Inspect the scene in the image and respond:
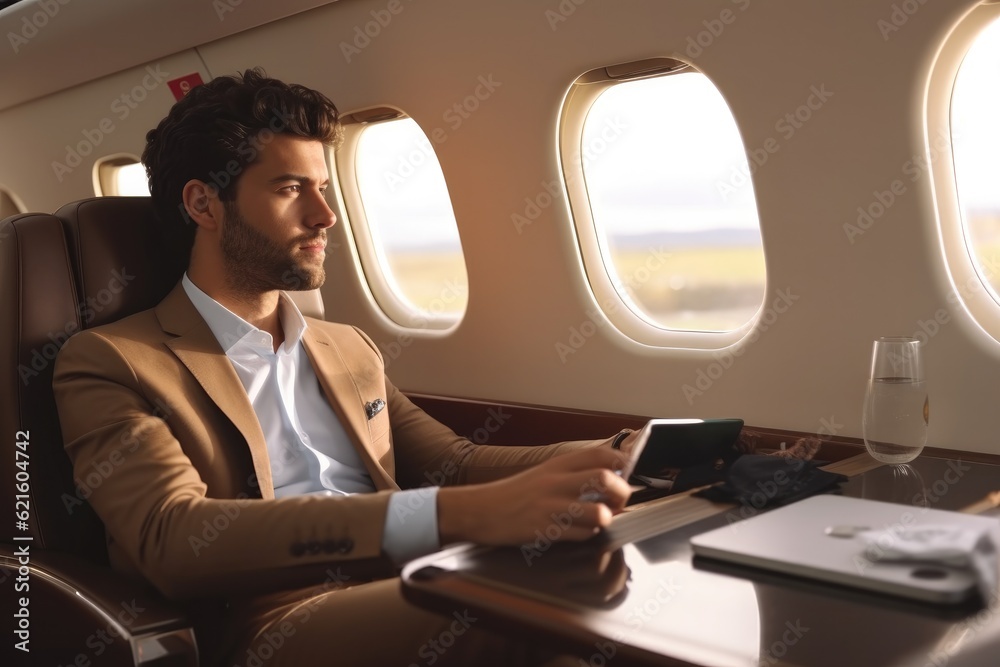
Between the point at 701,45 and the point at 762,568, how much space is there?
1.50 m

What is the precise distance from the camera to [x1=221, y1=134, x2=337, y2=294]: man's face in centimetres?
224

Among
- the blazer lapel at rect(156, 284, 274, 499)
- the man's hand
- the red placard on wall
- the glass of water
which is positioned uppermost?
the red placard on wall

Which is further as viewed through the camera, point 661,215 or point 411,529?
point 661,215

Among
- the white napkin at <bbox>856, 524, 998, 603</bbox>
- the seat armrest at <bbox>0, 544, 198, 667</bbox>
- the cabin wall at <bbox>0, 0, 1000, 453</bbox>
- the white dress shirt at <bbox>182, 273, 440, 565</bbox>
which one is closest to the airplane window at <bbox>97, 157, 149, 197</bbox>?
the cabin wall at <bbox>0, 0, 1000, 453</bbox>

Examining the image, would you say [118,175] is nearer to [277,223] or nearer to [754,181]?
[277,223]

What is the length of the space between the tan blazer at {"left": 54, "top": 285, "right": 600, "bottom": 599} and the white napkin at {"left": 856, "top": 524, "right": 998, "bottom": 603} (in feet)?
2.50

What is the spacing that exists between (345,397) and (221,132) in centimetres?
67

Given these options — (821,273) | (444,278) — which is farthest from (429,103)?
(821,273)

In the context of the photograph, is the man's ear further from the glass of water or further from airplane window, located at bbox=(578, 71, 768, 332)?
the glass of water

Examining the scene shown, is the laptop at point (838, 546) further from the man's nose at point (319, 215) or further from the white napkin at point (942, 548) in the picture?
the man's nose at point (319, 215)

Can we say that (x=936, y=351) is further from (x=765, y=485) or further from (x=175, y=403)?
(x=175, y=403)

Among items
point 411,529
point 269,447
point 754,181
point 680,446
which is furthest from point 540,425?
point 411,529

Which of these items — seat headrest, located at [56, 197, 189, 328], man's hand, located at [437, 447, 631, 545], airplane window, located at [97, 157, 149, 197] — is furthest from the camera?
airplane window, located at [97, 157, 149, 197]

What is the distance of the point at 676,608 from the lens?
3.92 feet
